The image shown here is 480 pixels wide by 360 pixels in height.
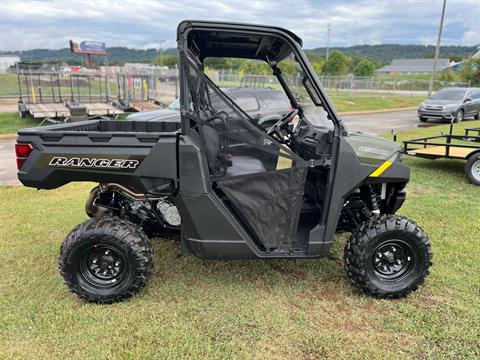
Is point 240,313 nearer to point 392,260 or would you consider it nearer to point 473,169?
point 392,260

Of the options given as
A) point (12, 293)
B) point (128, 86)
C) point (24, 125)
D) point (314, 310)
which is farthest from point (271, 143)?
point (128, 86)

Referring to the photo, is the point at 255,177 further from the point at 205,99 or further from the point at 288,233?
the point at 205,99

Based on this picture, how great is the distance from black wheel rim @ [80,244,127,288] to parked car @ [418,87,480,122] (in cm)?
1617

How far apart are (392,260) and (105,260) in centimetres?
231

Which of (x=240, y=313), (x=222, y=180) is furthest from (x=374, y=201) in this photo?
(x=240, y=313)

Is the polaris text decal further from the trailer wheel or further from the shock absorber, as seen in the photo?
the trailer wheel

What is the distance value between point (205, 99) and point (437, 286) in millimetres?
2503

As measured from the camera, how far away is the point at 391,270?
3.37 m

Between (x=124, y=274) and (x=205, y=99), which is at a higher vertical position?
(x=205, y=99)

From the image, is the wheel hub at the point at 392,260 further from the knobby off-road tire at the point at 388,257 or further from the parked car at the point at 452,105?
the parked car at the point at 452,105

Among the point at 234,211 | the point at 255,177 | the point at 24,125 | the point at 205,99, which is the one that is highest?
the point at 205,99

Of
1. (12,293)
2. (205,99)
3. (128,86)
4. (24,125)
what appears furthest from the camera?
(128,86)

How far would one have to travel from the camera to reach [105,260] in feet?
10.6

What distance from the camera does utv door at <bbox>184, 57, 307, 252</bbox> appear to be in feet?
9.86
